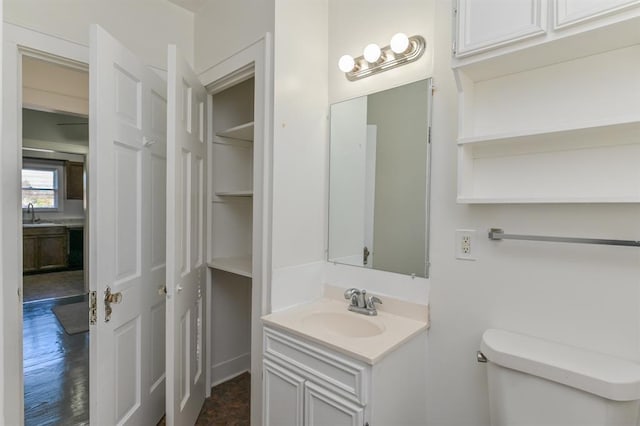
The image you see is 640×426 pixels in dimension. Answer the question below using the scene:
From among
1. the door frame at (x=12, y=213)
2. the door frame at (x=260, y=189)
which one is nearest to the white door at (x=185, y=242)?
the door frame at (x=260, y=189)

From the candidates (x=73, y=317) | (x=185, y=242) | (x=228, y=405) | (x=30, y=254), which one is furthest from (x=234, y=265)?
(x=30, y=254)

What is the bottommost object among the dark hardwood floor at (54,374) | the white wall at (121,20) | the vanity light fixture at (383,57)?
the dark hardwood floor at (54,374)

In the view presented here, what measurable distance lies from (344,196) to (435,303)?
0.75m

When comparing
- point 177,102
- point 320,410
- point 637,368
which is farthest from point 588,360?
point 177,102

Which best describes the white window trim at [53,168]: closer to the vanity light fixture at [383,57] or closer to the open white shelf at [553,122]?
the vanity light fixture at [383,57]

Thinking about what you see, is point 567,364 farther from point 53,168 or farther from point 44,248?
point 53,168

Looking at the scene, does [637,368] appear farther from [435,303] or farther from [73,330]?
[73,330]

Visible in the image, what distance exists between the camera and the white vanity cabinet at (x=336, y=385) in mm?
1266

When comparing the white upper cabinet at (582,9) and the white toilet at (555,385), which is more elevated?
the white upper cabinet at (582,9)

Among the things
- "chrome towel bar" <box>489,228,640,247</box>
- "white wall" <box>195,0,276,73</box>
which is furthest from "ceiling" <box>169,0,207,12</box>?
"chrome towel bar" <box>489,228,640,247</box>

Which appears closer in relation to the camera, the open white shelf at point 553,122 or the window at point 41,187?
the open white shelf at point 553,122

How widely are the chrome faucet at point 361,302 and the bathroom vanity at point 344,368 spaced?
0.04 m

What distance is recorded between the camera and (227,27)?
2.05m

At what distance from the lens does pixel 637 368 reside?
42.7 inches
